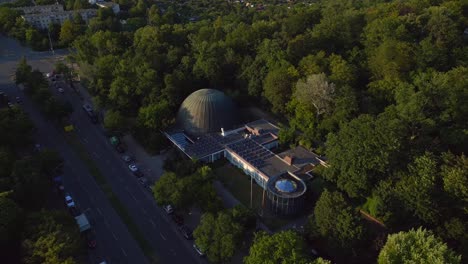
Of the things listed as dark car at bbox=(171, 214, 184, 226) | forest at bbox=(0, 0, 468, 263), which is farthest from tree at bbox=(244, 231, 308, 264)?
dark car at bbox=(171, 214, 184, 226)

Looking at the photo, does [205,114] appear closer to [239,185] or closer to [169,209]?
[239,185]

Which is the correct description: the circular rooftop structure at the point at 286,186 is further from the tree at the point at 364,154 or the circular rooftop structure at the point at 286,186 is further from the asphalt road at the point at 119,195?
the asphalt road at the point at 119,195

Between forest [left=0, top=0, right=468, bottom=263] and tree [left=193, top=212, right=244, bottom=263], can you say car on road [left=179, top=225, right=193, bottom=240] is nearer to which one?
tree [left=193, top=212, right=244, bottom=263]

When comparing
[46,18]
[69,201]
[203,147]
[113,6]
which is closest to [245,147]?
[203,147]

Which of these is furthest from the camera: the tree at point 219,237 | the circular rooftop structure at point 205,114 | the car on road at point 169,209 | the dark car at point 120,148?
the circular rooftop structure at point 205,114

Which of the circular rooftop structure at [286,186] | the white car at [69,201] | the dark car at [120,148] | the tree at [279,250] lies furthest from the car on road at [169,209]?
the dark car at [120,148]

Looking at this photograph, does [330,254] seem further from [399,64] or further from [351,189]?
[399,64]

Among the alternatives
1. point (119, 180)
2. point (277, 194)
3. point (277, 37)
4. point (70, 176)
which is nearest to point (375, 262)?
point (277, 194)
